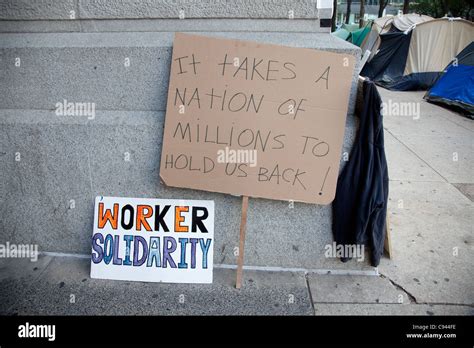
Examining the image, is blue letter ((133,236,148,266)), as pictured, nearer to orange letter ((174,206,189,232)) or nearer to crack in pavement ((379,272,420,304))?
orange letter ((174,206,189,232))

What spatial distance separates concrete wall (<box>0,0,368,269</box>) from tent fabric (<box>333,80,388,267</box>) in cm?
10

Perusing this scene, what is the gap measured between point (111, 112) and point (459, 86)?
8.62 m

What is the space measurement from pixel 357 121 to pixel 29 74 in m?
2.51

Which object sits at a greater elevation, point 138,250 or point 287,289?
point 138,250

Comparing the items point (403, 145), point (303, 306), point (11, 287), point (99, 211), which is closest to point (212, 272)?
point (303, 306)

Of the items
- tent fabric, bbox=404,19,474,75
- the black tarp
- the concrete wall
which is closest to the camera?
the concrete wall

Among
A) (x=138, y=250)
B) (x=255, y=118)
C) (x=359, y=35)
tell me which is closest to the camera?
(x=255, y=118)

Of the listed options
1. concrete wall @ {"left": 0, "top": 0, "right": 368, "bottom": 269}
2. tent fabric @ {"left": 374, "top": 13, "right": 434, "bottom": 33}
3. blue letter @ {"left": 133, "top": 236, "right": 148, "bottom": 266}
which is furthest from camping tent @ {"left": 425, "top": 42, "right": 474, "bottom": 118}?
blue letter @ {"left": 133, "top": 236, "right": 148, "bottom": 266}

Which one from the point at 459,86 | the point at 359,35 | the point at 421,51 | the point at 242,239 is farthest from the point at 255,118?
the point at 359,35

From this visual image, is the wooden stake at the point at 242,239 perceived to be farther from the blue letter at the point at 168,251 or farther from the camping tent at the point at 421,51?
the camping tent at the point at 421,51

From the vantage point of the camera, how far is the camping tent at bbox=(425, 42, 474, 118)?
7.75 metres

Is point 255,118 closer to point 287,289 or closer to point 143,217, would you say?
point 143,217

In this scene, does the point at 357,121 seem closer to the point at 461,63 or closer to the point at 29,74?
the point at 29,74

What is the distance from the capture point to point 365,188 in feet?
7.71
